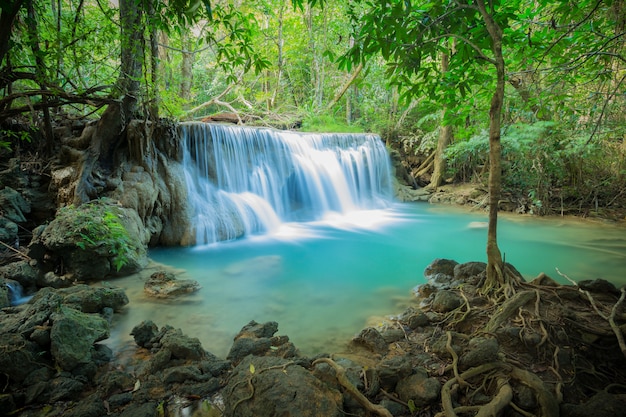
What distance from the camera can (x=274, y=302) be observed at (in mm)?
4824

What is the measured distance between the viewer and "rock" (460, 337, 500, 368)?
8.18 ft

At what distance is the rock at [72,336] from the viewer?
2.76 metres

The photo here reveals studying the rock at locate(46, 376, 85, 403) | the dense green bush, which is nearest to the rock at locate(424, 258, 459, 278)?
the rock at locate(46, 376, 85, 403)

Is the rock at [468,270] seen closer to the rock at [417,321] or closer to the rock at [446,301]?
the rock at [446,301]

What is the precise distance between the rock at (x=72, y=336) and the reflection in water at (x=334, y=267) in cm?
45

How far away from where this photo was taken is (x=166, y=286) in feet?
16.1

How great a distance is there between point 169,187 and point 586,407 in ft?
25.6

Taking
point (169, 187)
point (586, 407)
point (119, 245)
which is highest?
point (169, 187)

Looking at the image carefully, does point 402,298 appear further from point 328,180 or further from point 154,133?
point 328,180

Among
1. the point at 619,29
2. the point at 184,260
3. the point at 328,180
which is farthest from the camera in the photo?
the point at 328,180

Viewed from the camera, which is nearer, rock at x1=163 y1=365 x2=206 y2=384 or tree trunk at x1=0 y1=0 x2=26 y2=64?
tree trunk at x1=0 y1=0 x2=26 y2=64

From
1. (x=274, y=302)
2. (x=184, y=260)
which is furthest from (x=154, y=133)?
(x=274, y=302)

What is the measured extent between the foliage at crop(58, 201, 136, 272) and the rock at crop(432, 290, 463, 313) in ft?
14.4

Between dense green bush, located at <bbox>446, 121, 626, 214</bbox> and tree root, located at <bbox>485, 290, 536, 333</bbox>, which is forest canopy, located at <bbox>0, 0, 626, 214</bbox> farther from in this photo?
tree root, located at <bbox>485, 290, 536, 333</bbox>
